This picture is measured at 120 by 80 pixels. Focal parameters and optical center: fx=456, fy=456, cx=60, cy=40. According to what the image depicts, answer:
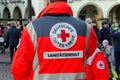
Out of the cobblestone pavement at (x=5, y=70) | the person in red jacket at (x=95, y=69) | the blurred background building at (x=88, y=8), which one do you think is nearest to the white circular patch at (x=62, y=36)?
the person in red jacket at (x=95, y=69)

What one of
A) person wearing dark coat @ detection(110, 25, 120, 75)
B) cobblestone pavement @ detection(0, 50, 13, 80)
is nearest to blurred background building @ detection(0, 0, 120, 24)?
cobblestone pavement @ detection(0, 50, 13, 80)

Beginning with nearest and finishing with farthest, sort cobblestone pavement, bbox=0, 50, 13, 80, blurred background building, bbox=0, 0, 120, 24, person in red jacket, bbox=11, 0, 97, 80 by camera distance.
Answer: person in red jacket, bbox=11, 0, 97, 80
cobblestone pavement, bbox=0, 50, 13, 80
blurred background building, bbox=0, 0, 120, 24

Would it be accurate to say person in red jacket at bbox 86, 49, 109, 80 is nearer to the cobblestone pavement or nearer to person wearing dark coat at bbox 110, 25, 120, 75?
person wearing dark coat at bbox 110, 25, 120, 75

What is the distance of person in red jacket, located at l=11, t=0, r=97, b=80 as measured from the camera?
11.3ft

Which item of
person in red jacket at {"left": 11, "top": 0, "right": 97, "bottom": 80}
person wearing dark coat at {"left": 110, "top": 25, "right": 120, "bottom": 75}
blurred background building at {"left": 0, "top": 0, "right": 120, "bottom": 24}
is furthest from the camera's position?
blurred background building at {"left": 0, "top": 0, "right": 120, "bottom": 24}

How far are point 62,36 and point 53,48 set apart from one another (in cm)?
12

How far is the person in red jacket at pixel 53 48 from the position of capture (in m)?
3.45

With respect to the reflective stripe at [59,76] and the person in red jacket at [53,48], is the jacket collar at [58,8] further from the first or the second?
the reflective stripe at [59,76]

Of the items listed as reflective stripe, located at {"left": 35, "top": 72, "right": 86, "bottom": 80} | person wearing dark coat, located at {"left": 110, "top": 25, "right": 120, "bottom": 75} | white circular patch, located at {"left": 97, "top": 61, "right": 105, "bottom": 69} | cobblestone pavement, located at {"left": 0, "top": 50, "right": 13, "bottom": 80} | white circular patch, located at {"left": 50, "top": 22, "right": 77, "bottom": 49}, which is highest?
white circular patch, located at {"left": 50, "top": 22, "right": 77, "bottom": 49}

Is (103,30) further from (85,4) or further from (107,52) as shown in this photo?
(85,4)

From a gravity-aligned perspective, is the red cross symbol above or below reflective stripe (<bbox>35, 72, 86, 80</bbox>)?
above

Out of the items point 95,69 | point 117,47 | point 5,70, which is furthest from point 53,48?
point 5,70

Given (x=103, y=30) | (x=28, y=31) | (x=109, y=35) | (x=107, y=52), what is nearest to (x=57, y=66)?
(x=28, y=31)

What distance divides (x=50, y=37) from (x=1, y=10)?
173ft
